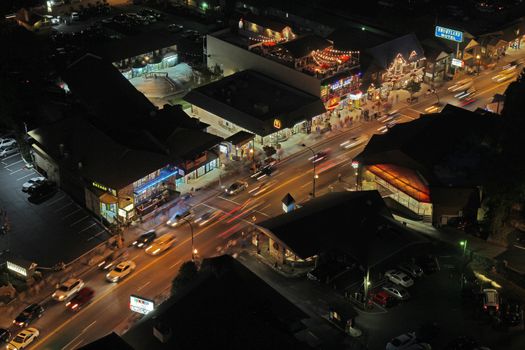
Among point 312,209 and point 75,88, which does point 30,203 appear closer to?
point 75,88

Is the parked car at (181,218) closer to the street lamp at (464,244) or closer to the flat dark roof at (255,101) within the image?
the flat dark roof at (255,101)

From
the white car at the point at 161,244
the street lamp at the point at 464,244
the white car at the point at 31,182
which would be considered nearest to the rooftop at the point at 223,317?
the white car at the point at 161,244

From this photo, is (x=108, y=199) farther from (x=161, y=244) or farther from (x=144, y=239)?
(x=161, y=244)

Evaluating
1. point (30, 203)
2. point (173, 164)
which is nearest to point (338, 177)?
point (173, 164)

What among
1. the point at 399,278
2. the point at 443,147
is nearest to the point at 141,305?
the point at 399,278

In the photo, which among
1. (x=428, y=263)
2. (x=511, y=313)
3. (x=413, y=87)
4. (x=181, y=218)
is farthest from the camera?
(x=413, y=87)

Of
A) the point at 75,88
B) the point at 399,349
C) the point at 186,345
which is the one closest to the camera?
the point at 186,345
